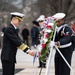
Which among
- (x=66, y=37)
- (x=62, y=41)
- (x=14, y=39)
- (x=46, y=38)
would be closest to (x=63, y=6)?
(x=66, y=37)

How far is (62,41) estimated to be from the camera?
898 cm

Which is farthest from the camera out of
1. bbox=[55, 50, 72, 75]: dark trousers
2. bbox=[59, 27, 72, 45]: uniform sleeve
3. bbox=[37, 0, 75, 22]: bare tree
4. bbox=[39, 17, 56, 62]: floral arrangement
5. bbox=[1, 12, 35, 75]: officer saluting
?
bbox=[37, 0, 75, 22]: bare tree

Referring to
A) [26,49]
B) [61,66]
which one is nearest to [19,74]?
[61,66]

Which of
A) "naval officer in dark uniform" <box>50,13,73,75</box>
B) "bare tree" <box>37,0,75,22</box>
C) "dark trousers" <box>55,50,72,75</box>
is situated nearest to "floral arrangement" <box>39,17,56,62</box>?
"naval officer in dark uniform" <box>50,13,73,75</box>

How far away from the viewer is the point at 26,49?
27.9 ft

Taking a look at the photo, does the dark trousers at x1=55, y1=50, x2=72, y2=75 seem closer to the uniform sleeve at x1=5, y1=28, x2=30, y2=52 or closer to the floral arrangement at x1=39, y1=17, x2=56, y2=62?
the floral arrangement at x1=39, y1=17, x2=56, y2=62

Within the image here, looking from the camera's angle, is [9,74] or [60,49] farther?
[60,49]

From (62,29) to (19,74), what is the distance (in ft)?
14.2

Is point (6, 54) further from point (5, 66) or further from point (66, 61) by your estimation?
point (66, 61)

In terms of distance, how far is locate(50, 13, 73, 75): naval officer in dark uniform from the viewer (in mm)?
9094

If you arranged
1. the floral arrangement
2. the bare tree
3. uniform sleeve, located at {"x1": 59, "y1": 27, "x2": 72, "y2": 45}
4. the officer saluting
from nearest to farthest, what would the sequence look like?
the officer saluting < the floral arrangement < uniform sleeve, located at {"x1": 59, "y1": 27, "x2": 72, "y2": 45} < the bare tree

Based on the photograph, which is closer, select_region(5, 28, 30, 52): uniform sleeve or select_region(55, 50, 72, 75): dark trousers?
select_region(5, 28, 30, 52): uniform sleeve

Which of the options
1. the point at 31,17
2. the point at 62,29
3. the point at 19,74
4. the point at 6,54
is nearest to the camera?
the point at 6,54

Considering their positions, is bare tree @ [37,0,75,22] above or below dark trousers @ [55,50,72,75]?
above
